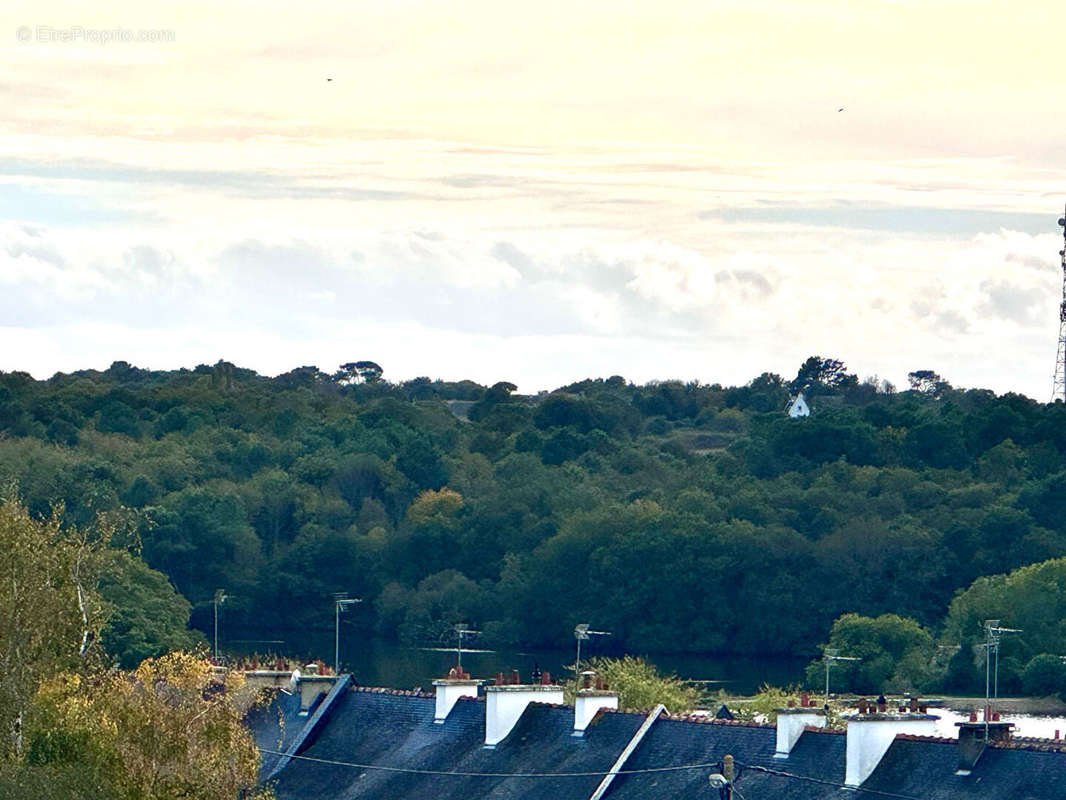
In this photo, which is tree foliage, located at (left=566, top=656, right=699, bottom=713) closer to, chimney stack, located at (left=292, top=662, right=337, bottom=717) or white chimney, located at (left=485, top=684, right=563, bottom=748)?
chimney stack, located at (left=292, top=662, right=337, bottom=717)

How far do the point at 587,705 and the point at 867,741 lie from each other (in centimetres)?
656

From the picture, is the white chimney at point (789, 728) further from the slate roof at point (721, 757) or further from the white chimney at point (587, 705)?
the white chimney at point (587, 705)

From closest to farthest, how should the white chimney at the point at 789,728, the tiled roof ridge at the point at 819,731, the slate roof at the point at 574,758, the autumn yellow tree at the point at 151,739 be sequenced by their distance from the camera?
the autumn yellow tree at the point at 151,739, the slate roof at the point at 574,758, the tiled roof ridge at the point at 819,731, the white chimney at the point at 789,728

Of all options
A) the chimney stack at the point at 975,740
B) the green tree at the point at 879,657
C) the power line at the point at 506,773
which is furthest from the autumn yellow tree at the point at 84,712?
the green tree at the point at 879,657

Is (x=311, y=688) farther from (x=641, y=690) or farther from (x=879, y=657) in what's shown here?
(x=879, y=657)

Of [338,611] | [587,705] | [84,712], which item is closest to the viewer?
[84,712]

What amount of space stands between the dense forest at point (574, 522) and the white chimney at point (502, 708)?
67882mm

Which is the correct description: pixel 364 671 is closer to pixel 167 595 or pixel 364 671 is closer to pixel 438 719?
pixel 167 595

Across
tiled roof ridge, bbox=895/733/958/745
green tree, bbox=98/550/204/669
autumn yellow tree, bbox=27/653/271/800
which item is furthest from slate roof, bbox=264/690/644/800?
green tree, bbox=98/550/204/669

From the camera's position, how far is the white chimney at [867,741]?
35.8 m

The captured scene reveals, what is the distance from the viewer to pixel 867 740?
35.9 meters

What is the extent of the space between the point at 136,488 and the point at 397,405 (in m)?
43.9

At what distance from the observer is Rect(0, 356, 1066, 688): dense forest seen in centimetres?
13462

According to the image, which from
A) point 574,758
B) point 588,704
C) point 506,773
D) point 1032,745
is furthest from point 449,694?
point 1032,745
